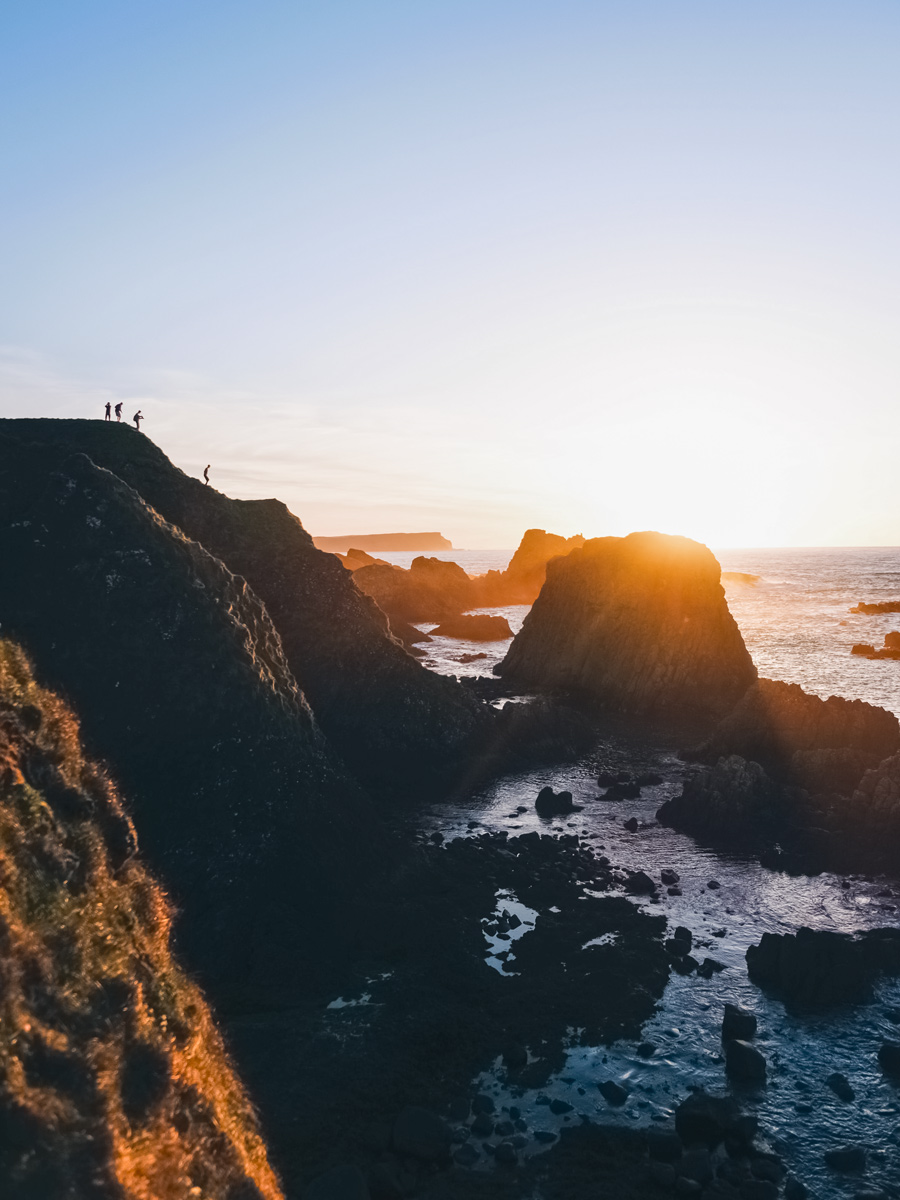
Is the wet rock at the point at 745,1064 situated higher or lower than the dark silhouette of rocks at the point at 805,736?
lower

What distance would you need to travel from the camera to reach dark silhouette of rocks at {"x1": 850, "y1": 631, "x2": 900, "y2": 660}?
291ft

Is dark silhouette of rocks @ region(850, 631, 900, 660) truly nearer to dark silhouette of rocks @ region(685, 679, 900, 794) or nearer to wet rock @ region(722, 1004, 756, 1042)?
dark silhouette of rocks @ region(685, 679, 900, 794)

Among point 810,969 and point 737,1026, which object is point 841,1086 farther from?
point 810,969

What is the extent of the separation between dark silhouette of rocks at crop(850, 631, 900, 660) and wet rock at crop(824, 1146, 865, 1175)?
80.1 m

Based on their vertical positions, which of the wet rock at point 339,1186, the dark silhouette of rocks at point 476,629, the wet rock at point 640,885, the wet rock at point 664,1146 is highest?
the dark silhouette of rocks at point 476,629

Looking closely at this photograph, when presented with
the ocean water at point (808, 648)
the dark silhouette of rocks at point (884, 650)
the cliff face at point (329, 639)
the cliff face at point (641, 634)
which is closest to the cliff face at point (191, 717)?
the cliff face at point (329, 639)

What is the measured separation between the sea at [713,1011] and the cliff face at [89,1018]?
9655 mm

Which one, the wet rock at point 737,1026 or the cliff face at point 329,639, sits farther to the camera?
the cliff face at point 329,639

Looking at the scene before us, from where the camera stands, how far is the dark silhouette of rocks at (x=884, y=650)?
8862 centimetres

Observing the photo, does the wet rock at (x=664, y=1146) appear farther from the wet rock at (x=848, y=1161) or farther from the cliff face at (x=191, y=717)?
the cliff face at (x=191, y=717)

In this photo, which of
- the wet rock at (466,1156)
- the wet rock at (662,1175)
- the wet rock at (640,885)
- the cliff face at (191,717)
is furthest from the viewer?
the wet rock at (640,885)

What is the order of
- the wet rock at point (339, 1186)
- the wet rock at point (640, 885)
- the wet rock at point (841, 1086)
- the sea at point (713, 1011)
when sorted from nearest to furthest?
the wet rock at point (339, 1186)
the sea at point (713, 1011)
the wet rock at point (841, 1086)
the wet rock at point (640, 885)

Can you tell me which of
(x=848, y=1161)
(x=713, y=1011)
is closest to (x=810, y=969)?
(x=713, y=1011)

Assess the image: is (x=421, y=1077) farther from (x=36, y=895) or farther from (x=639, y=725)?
(x=639, y=725)
